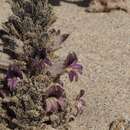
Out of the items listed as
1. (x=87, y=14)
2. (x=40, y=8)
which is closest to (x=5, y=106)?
(x=40, y=8)

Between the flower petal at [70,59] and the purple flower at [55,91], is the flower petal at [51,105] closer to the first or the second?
the purple flower at [55,91]

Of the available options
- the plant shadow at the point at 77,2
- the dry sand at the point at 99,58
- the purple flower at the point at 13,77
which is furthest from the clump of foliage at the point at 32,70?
the plant shadow at the point at 77,2

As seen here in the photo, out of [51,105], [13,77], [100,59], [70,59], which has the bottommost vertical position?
[100,59]

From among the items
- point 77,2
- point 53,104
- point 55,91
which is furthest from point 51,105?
point 77,2

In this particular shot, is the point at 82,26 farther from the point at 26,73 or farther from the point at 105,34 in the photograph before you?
the point at 26,73

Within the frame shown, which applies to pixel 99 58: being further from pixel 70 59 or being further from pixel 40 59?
pixel 40 59

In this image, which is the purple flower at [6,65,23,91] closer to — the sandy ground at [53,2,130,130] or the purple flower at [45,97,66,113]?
the purple flower at [45,97,66,113]
